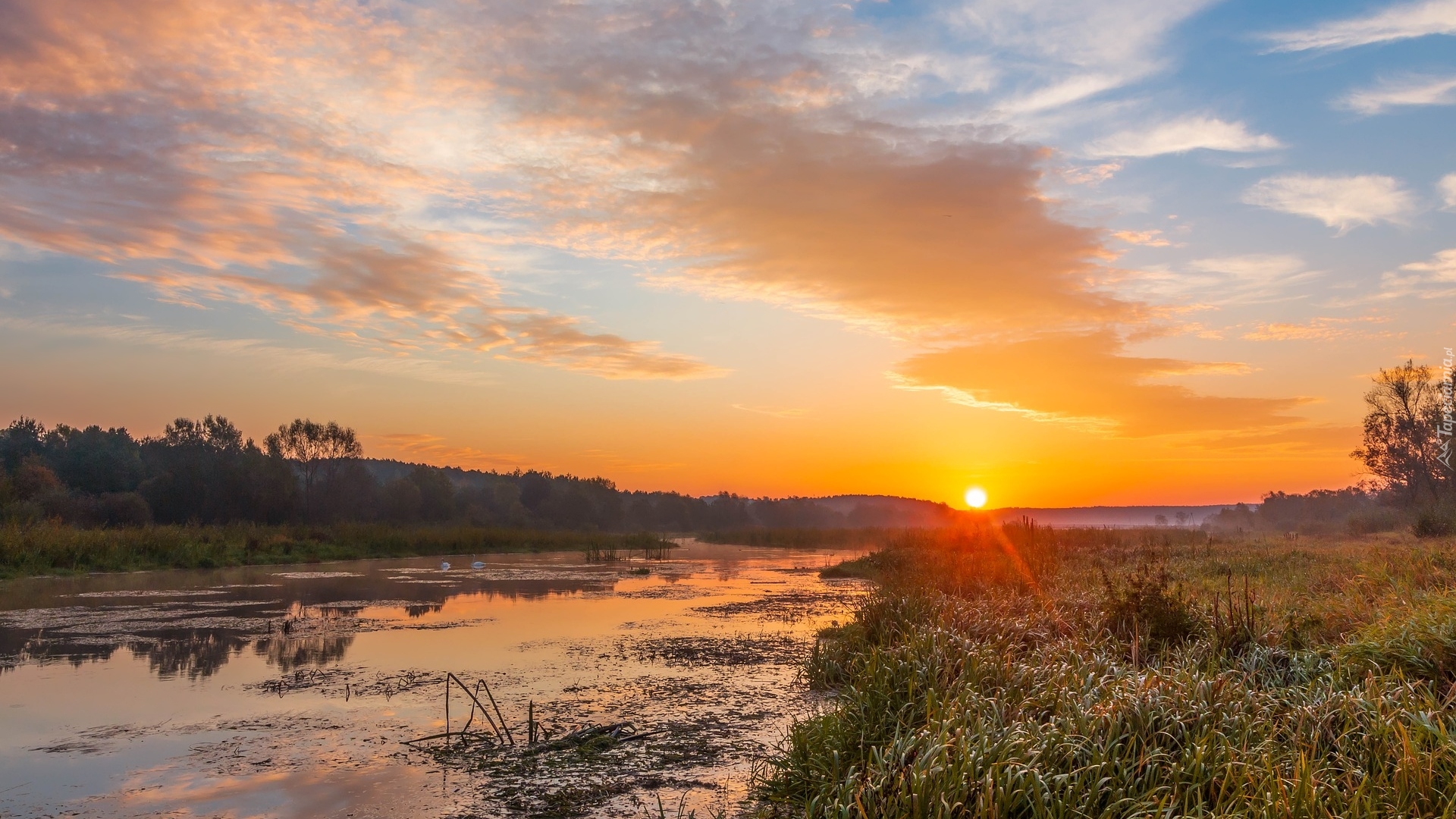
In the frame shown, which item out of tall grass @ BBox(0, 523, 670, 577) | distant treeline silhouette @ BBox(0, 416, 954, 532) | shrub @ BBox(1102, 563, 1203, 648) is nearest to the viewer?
shrub @ BBox(1102, 563, 1203, 648)

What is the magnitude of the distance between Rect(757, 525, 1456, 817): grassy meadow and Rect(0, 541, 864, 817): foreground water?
144 cm

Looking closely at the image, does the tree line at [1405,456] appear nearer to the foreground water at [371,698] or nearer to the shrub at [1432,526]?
the shrub at [1432,526]

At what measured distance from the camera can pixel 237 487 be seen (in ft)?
177

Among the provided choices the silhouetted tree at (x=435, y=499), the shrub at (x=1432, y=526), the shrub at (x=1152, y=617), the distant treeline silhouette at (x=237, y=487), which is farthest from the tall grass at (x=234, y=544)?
the shrub at (x=1432, y=526)

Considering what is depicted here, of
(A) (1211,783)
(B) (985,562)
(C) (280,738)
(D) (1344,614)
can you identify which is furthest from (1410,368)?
(C) (280,738)

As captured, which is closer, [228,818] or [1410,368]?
[228,818]

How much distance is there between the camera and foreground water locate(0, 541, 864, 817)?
7.13 m

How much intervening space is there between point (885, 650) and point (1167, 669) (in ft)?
8.81

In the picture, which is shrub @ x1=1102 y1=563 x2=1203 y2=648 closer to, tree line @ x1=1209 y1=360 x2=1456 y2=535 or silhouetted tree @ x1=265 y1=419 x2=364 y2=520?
tree line @ x1=1209 y1=360 x2=1456 y2=535

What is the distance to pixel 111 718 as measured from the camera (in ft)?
31.2

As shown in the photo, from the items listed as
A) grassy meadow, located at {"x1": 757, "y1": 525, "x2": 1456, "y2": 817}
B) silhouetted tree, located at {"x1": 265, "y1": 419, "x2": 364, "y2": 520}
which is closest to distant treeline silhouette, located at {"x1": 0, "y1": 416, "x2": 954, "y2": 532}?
silhouetted tree, located at {"x1": 265, "y1": 419, "x2": 364, "y2": 520}

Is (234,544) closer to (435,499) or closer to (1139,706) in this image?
(435,499)

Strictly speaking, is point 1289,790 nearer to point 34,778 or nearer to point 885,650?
point 885,650

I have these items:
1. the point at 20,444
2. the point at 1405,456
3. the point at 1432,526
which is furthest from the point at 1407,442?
the point at 20,444
